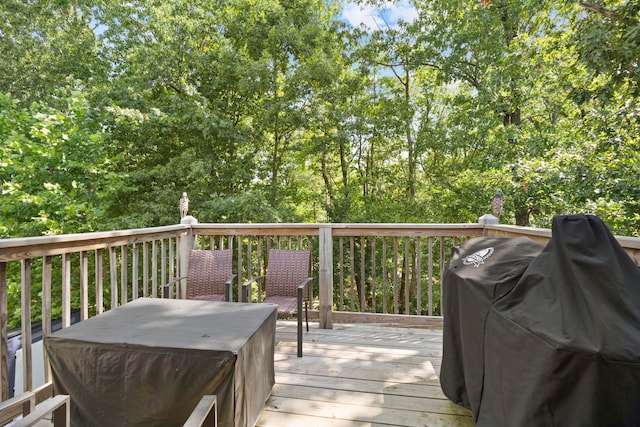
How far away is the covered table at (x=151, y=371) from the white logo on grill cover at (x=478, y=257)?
1271 mm

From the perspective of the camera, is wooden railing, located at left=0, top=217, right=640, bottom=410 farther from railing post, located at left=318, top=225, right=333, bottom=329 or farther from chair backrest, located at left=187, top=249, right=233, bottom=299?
chair backrest, located at left=187, top=249, right=233, bottom=299

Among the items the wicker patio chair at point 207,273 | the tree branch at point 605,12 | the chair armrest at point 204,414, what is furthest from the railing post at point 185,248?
the tree branch at point 605,12

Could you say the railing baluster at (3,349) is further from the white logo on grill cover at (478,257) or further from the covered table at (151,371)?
the white logo on grill cover at (478,257)

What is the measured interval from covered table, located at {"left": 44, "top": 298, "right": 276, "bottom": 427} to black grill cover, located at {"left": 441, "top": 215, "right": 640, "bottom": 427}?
1142 millimetres

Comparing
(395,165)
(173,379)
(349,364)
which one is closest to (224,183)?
(395,165)

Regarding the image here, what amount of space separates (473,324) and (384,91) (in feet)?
32.3

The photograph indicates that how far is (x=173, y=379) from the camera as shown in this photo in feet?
4.90

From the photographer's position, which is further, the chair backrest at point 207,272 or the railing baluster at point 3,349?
the chair backrest at point 207,272

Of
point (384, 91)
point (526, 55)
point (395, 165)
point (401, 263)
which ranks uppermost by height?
point (384, 91)

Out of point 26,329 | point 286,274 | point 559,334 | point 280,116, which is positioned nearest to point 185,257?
point 286,274

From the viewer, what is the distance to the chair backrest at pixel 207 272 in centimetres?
344

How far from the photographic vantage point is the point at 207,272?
3482 mm

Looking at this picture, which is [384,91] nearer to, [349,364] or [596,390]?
[349,364]

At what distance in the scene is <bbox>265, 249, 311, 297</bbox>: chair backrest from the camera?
3350 millimetres
